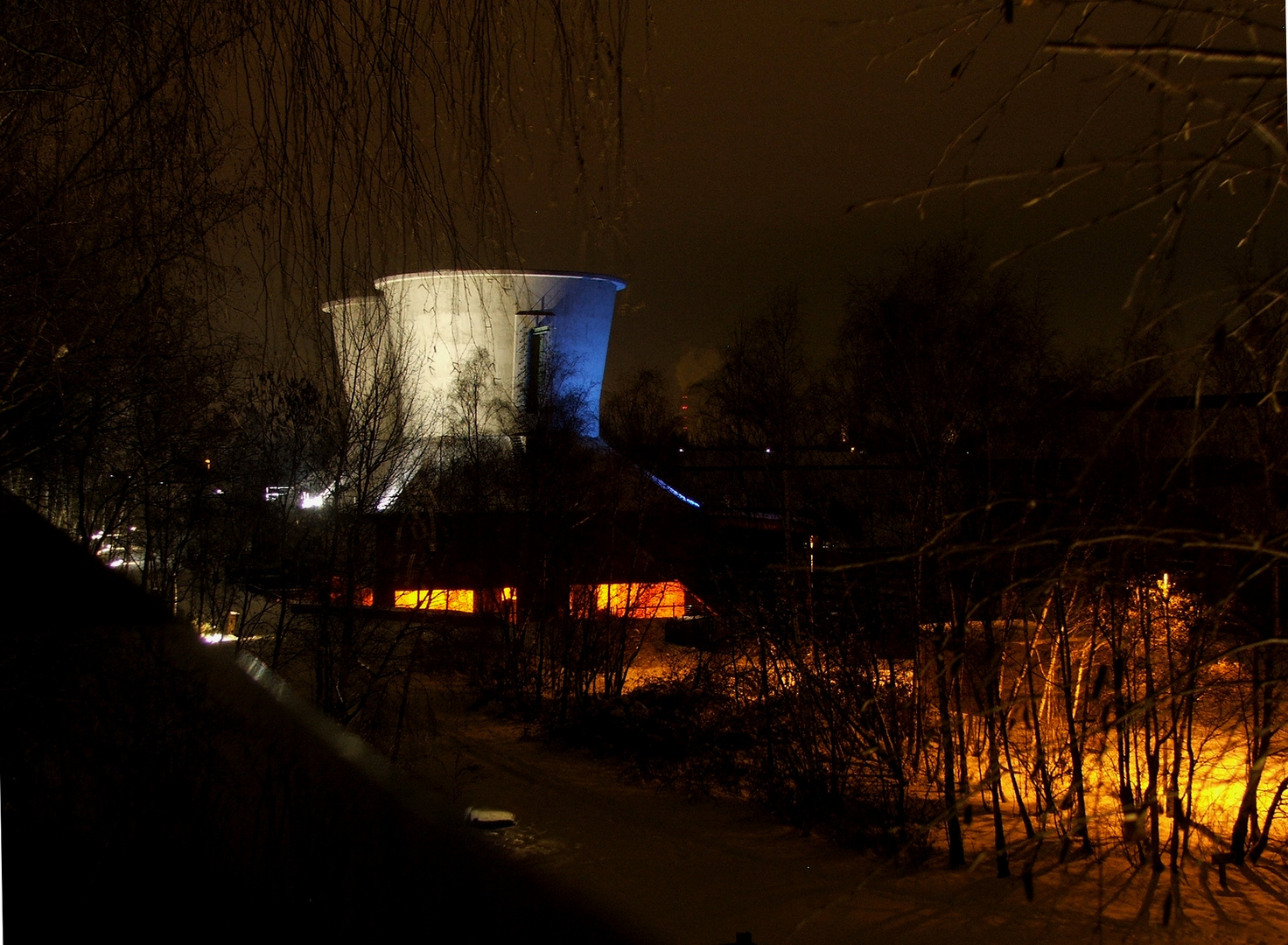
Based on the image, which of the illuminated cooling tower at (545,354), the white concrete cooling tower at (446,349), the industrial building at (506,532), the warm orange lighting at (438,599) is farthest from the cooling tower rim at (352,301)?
the warm orange lighting at (438,599)

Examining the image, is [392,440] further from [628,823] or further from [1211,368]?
[1211,368]

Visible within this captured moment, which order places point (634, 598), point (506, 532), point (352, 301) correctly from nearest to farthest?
point (352, 301)
point (506, 532)
point (634, 598)

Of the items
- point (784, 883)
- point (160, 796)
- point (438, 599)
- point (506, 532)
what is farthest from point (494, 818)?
point (506, 532)

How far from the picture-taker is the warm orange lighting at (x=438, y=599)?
17.8 meters

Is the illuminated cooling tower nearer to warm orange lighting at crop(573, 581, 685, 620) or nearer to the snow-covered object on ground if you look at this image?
warm orange lighting at crop(573, 581, 685, 620)

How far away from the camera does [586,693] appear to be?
1969 cm

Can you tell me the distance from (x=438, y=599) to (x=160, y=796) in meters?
17.6

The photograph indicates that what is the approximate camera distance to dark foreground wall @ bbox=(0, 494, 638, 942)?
281 cm

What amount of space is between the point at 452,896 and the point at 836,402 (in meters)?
9.85

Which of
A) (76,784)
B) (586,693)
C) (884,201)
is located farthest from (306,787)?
Answer: (586,693)

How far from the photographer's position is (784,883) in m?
11.3

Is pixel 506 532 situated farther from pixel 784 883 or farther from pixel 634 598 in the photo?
pixel 784 883

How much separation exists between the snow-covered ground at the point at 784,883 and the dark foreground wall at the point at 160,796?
413cm

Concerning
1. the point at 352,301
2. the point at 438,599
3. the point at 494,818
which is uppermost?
the point at 352,301
